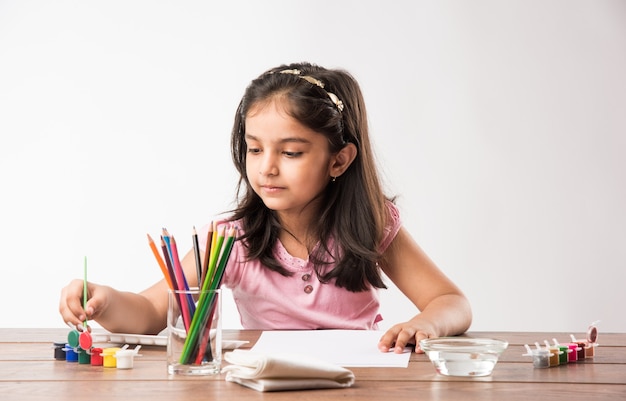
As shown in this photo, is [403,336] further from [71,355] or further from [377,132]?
[377,132]

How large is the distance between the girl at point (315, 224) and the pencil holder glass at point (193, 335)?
51 cm

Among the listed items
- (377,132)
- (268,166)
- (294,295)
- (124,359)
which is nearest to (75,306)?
(124,359)

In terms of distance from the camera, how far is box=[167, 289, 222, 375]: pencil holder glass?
1136 millimetres

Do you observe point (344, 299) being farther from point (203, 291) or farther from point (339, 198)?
point (203, 291)

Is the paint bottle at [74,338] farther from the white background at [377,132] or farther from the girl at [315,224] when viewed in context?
the white background at [377,132]

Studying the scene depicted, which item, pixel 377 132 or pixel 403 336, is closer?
pixel 403 336

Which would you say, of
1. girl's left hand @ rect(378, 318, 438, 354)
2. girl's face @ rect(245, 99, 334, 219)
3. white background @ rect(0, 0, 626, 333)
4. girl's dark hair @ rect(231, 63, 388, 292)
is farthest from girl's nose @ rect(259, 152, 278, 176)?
white background @ rect(0, 0, 626, 333)

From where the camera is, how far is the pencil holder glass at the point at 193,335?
1.14 meters

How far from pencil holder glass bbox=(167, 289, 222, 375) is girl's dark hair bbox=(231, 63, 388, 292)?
2.18 ft

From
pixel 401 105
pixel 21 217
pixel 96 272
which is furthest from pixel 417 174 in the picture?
pixel 21 217

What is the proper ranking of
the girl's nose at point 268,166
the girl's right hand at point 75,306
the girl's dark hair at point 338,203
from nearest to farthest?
1. the girl's right hand at point 75,306
2. the girl's nose at point 268,166
3. the girl's dark hair at point 338,203

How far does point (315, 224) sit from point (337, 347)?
1.72 ft

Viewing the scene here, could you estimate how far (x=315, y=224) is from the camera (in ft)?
6.09

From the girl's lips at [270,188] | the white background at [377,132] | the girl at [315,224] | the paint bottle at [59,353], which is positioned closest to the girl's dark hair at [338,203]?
the girl at [315,224]
